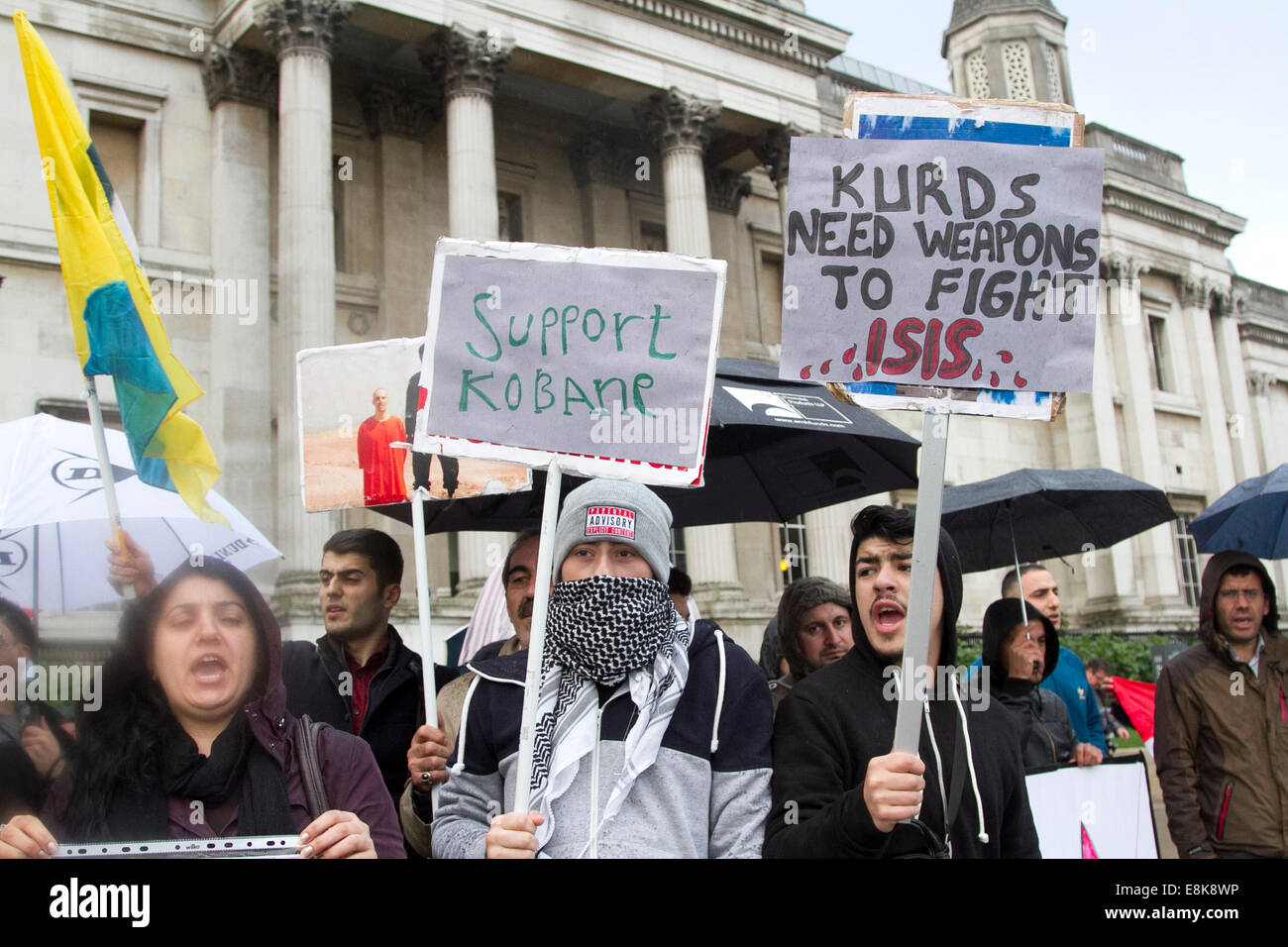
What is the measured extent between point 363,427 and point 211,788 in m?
2.39

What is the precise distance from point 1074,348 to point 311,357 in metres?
3.24

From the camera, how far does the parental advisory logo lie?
3316 millimetres

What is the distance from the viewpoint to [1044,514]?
8969mm

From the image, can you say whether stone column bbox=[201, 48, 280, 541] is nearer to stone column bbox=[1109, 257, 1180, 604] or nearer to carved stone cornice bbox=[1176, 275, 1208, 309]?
Answer: stone column bbox=[1109, 257, 1180, 604]

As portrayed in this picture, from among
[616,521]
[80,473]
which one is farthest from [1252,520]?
[80,473]

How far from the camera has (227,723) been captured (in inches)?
118

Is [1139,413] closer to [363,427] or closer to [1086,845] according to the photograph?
[1086,845]

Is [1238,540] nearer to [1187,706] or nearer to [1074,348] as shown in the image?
[1187,706]

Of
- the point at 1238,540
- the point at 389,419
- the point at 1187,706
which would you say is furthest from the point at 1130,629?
the point at 389,419

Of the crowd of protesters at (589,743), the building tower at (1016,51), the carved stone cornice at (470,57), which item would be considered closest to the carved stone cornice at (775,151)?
the carved stone cornice at (470,57)

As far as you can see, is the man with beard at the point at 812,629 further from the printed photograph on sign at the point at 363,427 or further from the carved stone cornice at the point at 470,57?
the carved stone cornice at the point at 470,57

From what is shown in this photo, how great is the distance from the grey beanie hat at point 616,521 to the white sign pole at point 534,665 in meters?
0.12

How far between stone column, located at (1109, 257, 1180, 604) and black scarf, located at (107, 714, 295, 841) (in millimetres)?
30830
